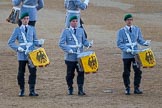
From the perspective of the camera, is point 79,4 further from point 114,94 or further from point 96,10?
point 96,10

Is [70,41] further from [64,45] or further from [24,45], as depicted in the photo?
[24,45]

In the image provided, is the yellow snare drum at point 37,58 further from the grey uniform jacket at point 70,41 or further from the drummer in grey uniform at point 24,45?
the grey uniform jacket at point 70,41

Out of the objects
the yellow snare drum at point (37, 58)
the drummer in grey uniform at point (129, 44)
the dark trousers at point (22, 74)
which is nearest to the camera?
the yellow snare drum at point (37, 58)

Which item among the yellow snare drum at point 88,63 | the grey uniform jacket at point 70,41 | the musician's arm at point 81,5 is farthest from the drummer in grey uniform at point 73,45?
the musician's arm at point 81,5

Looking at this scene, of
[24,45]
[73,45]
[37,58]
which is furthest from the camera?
[73,45]

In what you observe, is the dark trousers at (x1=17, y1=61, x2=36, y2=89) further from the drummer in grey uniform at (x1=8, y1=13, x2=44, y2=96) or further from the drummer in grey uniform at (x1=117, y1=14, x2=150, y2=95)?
the drummer in grey uniform at (x1=117, y1=14, x2=150, y2=95)

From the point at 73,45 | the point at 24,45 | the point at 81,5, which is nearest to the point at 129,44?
the point at 73,45

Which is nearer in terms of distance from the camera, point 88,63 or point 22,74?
point 88,63

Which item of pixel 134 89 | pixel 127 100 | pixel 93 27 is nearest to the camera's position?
pixel 127 100

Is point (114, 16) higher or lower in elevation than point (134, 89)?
higher

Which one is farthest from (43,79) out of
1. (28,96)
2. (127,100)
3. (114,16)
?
(114,16)

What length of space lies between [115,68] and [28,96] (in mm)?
4369

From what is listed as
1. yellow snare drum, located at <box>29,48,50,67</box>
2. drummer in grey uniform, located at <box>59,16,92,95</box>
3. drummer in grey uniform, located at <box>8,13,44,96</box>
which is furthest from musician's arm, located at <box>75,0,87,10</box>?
yellow snare drum, located at <box>29,48,50,67</box>

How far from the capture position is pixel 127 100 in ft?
40.4
